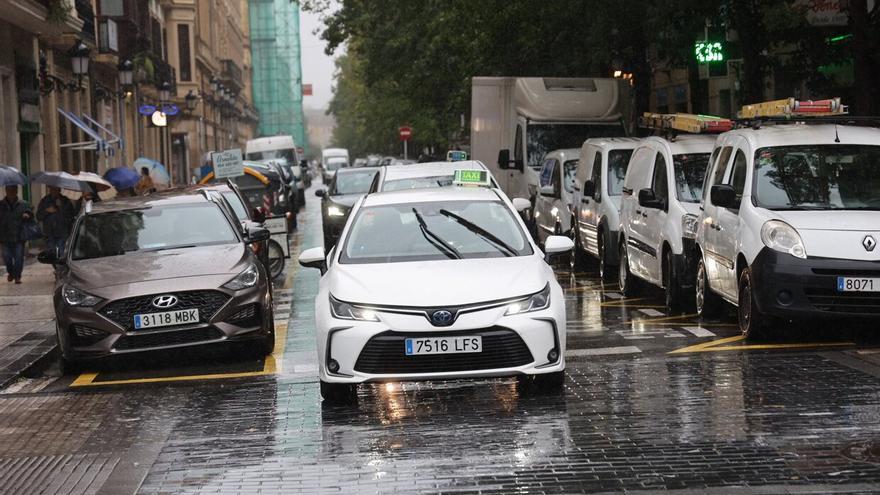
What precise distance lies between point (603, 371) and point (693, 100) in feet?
57.4

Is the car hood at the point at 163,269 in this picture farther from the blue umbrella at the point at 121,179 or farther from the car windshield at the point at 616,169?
the blue umbrella at the point at 121,179

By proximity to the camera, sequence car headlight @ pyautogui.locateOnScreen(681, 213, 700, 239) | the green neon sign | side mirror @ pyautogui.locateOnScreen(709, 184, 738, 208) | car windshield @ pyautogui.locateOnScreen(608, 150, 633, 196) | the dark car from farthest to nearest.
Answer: the dark car < the green neon sign < car windshield @ pyautogui.locateOnScreen(608, 150, 633, 196) < car headlight @ pyautogui.locateOnScreen(681, 213, 700, 239) < side mirror @ pyautogui.locateOnScreen(709, 184, 738, 208)

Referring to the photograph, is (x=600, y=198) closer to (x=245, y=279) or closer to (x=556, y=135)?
(x=556, y=135)

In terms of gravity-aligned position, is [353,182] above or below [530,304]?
above

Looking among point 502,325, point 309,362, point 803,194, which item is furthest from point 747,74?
point 502,325

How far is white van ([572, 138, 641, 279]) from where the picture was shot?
19828 millimetres

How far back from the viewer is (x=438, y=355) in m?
9.20

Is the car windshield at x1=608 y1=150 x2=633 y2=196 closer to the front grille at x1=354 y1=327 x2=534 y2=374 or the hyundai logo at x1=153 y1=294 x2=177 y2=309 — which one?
the hyundai logo at x1=153 y1=294 x2=177 y2=309

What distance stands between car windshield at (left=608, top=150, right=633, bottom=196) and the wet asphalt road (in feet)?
24.0

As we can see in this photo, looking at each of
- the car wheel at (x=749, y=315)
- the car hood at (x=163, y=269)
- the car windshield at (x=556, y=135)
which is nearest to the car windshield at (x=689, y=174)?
the car wheel at (x=749, y=315)

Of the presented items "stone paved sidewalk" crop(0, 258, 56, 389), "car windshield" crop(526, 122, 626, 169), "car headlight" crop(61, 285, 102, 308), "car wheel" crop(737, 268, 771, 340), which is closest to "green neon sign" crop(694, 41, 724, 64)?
"car windshield" crop(526, 122, 626, 169)

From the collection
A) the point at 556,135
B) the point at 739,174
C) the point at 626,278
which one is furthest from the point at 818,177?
the point at 556,135

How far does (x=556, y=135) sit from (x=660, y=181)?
1070cm

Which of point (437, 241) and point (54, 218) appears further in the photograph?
point (54, 218)
